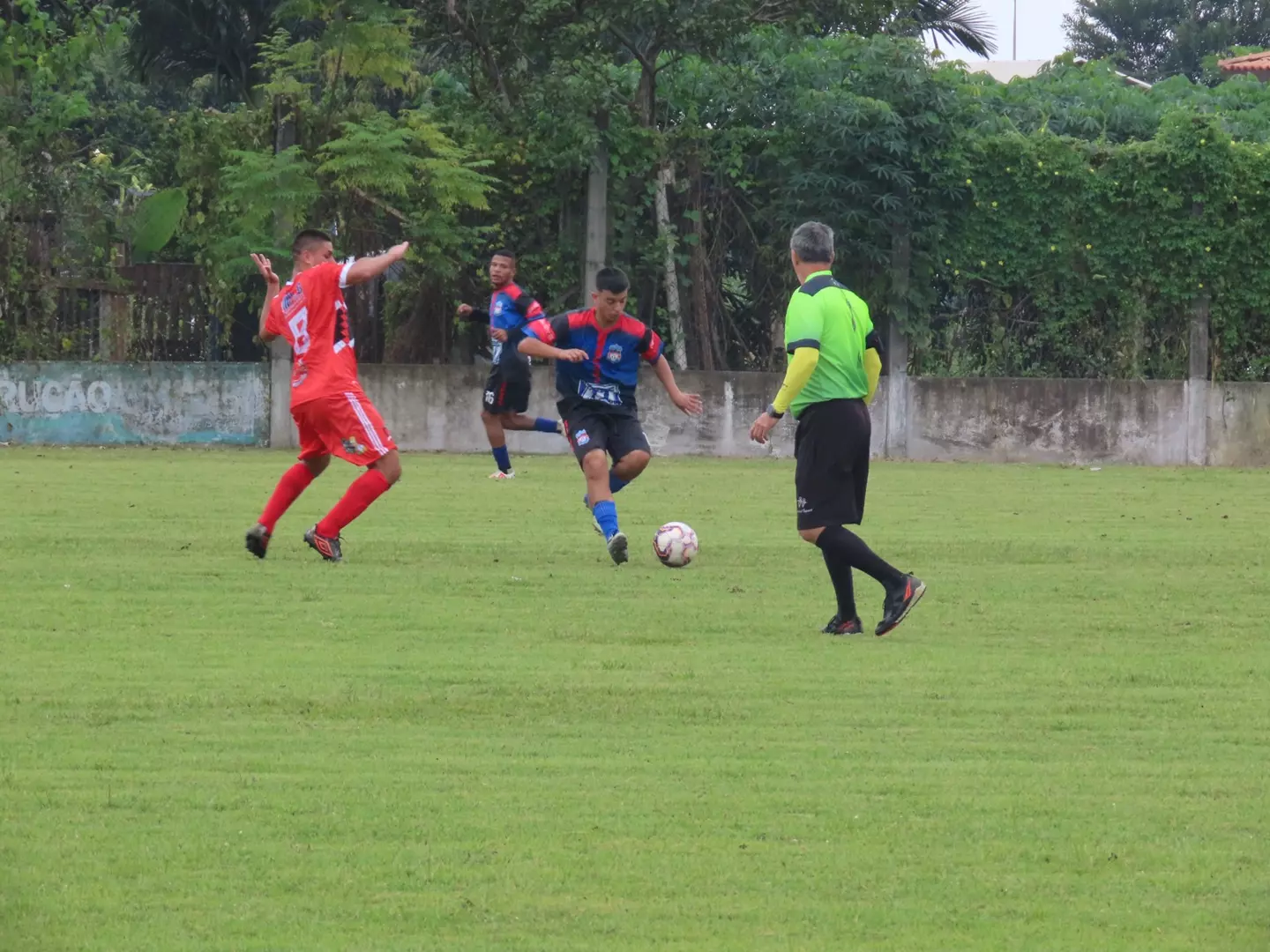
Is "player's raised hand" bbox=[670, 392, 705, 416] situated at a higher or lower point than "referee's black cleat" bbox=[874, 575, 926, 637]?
higher

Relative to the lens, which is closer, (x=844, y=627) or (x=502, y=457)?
(x=844, y=627)

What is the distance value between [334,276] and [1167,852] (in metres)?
8.06

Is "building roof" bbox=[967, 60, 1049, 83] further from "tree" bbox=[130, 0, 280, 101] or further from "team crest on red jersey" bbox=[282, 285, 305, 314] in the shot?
"team crest on red jersey" bbox=[282, 285, 305, 314]

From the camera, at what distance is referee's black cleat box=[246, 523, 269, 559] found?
12500 mm

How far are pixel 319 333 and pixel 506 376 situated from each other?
7863 millimetres

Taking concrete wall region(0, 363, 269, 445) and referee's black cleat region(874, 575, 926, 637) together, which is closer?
referee's black cleat region(874, 575, 926, 637)

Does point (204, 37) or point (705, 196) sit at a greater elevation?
point (204, 37)

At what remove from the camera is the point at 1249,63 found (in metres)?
55.3

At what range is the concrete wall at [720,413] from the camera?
25.4 meters

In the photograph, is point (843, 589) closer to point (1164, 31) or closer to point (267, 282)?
point (267, 282)

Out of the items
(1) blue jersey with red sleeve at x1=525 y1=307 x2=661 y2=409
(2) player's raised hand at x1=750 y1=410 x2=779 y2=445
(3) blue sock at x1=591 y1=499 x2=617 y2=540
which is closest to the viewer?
(2) player's raised hand at x1=750 y1=410 x2=779 y2=445

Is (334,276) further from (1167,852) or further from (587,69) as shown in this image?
(587,69)

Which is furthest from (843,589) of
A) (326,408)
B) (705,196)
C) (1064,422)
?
(705,196)

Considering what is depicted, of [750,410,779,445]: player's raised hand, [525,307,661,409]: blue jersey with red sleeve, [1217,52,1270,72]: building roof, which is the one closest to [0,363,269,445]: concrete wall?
[525,307,661,409]: blue jersey with red sleeve
